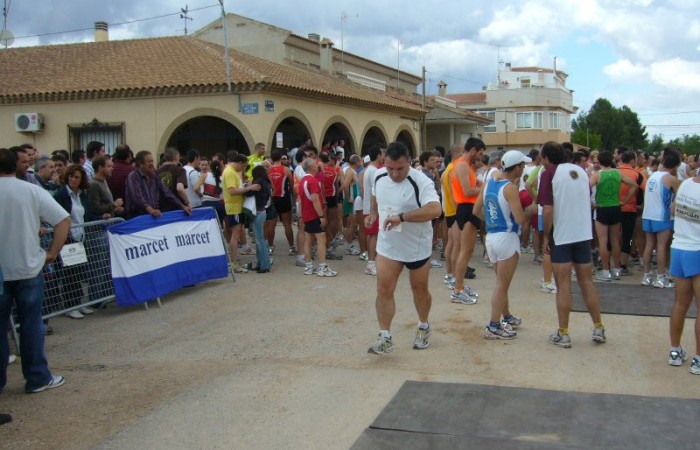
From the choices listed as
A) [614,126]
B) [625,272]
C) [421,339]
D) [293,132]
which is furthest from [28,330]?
[614,126]

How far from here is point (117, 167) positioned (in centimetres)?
893

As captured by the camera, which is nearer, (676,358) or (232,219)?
(676,358)

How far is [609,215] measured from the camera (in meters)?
9.72

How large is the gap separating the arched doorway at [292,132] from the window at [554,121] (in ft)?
156

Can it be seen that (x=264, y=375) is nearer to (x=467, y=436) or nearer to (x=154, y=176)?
(x=467, y=436)

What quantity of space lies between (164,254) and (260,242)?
208 cm

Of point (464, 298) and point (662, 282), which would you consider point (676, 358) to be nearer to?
point (464, 298)

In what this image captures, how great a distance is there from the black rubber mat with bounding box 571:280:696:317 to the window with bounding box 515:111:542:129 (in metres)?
60.8

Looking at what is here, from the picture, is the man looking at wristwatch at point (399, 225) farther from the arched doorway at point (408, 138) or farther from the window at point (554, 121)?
the window at point (554, 121)

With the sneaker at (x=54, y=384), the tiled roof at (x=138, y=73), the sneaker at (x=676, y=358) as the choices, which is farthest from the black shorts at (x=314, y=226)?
the tiled roof at (x=138, y=73)

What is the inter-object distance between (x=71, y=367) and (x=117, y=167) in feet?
11.9

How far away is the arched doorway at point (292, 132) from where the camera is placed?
23.5 metres

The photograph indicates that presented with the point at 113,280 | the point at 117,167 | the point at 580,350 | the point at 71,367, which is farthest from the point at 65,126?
the point at 580,350

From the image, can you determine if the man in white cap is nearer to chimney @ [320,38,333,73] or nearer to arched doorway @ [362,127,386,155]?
arched doorway @ [362,127,386,155]
